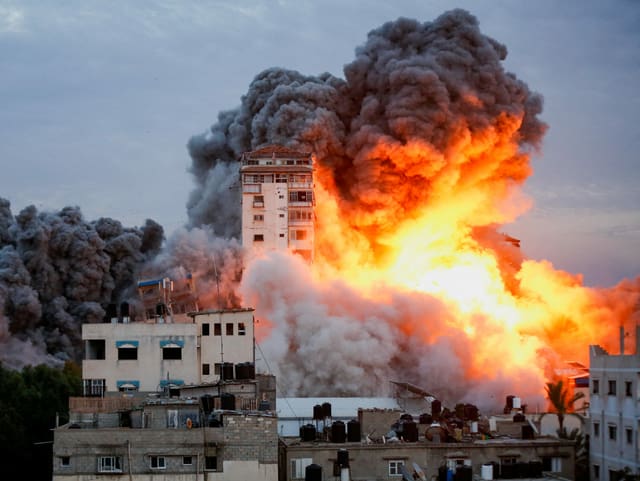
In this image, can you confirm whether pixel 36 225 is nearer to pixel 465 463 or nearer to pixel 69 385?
pixel 69 385

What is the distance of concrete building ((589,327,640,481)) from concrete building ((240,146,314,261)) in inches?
1575

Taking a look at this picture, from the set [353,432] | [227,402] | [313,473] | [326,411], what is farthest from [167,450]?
[326,411]

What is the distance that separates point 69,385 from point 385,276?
24283mm

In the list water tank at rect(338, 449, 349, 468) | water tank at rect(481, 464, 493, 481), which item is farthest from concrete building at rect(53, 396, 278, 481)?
water tank at rect(481, 464, 493, 481)

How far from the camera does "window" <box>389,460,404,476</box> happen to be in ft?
153

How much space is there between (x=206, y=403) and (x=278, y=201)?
42103mm

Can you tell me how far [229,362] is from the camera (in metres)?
60.6

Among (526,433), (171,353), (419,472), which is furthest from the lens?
(171,353)

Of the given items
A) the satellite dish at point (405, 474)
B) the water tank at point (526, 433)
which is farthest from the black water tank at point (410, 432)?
the water tank at point (526, 433)

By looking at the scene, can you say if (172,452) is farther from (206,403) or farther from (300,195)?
(300,195)

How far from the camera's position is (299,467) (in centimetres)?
4662

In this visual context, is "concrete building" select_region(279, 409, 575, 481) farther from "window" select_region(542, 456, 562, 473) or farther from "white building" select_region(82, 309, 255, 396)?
"white building" select_region(82, 309, 255, 396)

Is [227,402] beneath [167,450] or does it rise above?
above

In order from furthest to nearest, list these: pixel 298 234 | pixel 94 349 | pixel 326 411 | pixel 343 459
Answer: pixel 298 234 < pixel 94 349 < pixel 326 411 < pixel 343 459
